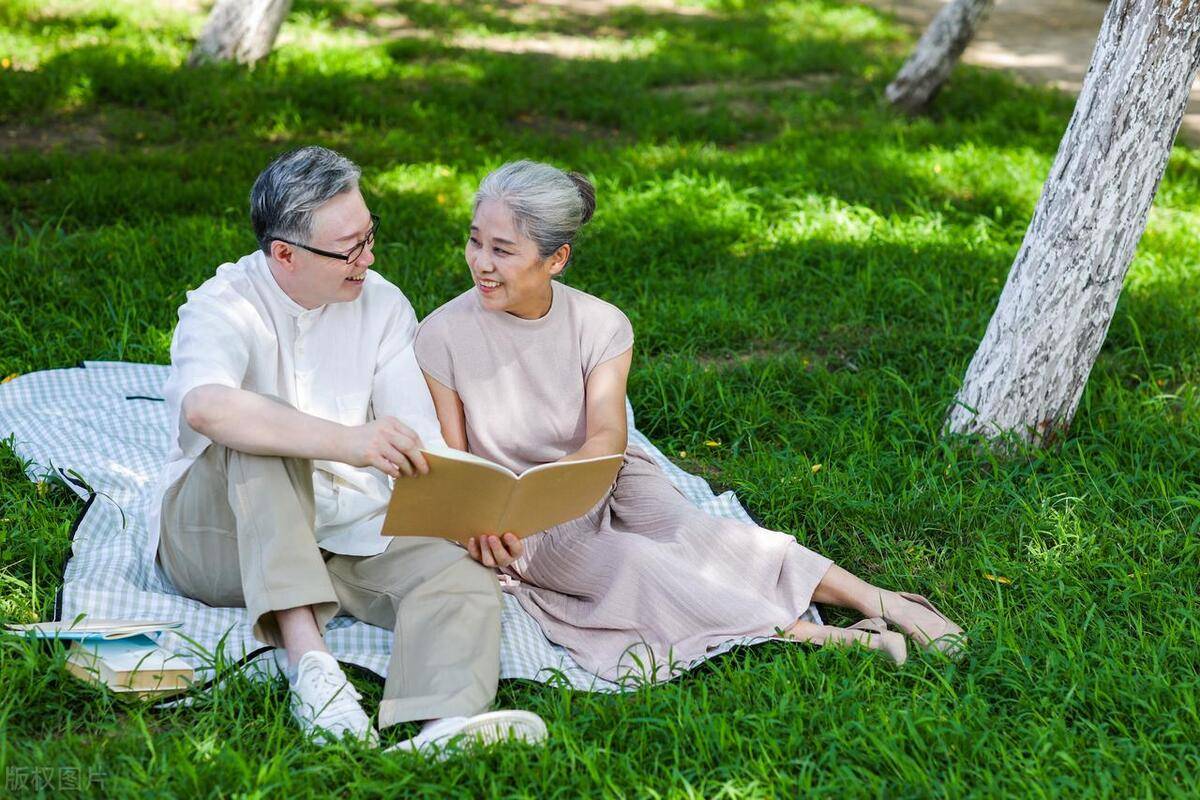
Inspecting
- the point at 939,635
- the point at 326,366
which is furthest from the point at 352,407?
the point at 939,635

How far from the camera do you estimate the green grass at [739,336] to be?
301 centimetres

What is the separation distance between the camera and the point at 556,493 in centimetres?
331

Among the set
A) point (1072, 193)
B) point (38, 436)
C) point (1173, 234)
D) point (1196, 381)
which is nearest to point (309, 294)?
point (38, 436)

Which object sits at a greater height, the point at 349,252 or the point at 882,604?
the point at 349,252

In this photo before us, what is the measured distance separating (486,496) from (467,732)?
595mm

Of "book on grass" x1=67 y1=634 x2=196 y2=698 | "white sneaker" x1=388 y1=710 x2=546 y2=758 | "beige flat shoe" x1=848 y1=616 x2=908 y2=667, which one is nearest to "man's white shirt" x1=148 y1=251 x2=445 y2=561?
"book on grass" x1=67 y1=634 x2=196 y2=698

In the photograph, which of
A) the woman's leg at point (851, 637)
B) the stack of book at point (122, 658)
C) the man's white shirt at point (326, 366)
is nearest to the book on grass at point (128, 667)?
the stack of book at point (122, 658)

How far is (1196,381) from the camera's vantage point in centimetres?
526

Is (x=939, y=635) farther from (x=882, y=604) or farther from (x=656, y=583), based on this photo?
(x=656, y=583)

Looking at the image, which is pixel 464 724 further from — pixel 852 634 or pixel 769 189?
pixel 769 189

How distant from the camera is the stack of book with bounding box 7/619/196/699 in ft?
10.3

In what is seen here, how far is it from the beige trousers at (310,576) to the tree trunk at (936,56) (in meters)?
6.85

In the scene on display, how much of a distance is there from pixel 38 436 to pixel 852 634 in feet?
9.75

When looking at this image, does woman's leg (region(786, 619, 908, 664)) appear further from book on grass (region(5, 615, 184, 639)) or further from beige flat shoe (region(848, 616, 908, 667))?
book on grass (region(5, 615, 184, 639))
